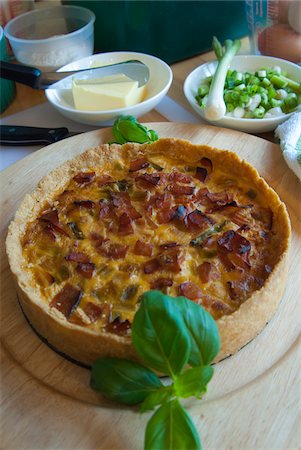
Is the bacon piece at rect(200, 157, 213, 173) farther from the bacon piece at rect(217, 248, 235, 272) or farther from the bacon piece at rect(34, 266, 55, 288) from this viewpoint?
the bacon piece at rect(34, 266, 55, 288)

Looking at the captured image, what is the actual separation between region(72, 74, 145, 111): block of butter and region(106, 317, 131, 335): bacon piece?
1.46 meters

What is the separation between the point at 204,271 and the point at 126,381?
0.52 metres

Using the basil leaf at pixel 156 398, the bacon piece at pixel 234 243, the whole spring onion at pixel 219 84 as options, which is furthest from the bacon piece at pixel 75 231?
the whole spring onion at pixel 219 84

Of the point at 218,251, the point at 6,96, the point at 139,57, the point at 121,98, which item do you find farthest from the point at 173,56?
the point at 218,251

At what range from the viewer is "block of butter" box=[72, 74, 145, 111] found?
2783 millimetres

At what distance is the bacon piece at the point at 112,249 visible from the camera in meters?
1.92

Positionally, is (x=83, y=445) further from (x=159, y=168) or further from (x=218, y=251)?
(x=159, y=168)

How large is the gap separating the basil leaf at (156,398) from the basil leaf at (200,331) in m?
0.13

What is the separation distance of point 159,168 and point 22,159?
72 cm

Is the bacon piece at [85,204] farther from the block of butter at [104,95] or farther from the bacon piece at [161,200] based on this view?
the block of butter at [104,95]

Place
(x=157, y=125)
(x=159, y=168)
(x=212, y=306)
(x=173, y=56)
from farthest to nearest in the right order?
(x=173, y=56), (x=157, y=125), (x=159, y=168), (x=212, y=306)

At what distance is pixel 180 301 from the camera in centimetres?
146

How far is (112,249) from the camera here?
1.95 m

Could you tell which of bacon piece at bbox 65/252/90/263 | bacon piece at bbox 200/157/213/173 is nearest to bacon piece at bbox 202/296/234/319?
bacon piece at bbox 65/252/90/263
